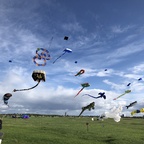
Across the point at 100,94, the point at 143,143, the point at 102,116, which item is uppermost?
the point at 100,94

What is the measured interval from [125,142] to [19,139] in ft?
58.9

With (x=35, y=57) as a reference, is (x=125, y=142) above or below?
below

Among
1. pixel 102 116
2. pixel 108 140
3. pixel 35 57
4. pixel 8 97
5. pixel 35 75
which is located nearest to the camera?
pixel 35 75

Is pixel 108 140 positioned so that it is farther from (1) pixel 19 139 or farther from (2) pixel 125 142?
(1) pixel 19 139

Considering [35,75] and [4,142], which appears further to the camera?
[4,142]

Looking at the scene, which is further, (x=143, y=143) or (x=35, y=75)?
(x=143, y=143)

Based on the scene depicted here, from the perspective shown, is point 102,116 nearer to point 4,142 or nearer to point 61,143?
point 61,143

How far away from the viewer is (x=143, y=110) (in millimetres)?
48938

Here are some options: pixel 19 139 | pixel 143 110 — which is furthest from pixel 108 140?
pixel 19 139

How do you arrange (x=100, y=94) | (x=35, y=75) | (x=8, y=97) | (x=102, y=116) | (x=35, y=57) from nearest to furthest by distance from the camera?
(x=35, y=75)
(x=35, y=57)
(x=8, y=97)
(x=102, y=116)
(x=100, y=94)

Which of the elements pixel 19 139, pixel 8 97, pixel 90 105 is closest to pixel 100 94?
pixel 90 105

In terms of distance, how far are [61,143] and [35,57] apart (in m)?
21.2

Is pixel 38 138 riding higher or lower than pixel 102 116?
lower

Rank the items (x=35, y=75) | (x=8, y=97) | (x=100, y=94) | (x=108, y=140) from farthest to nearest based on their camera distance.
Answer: (x=108, y=140) < (x=100, y=94) < (x=8, y=97) < (x=35, y=75)
